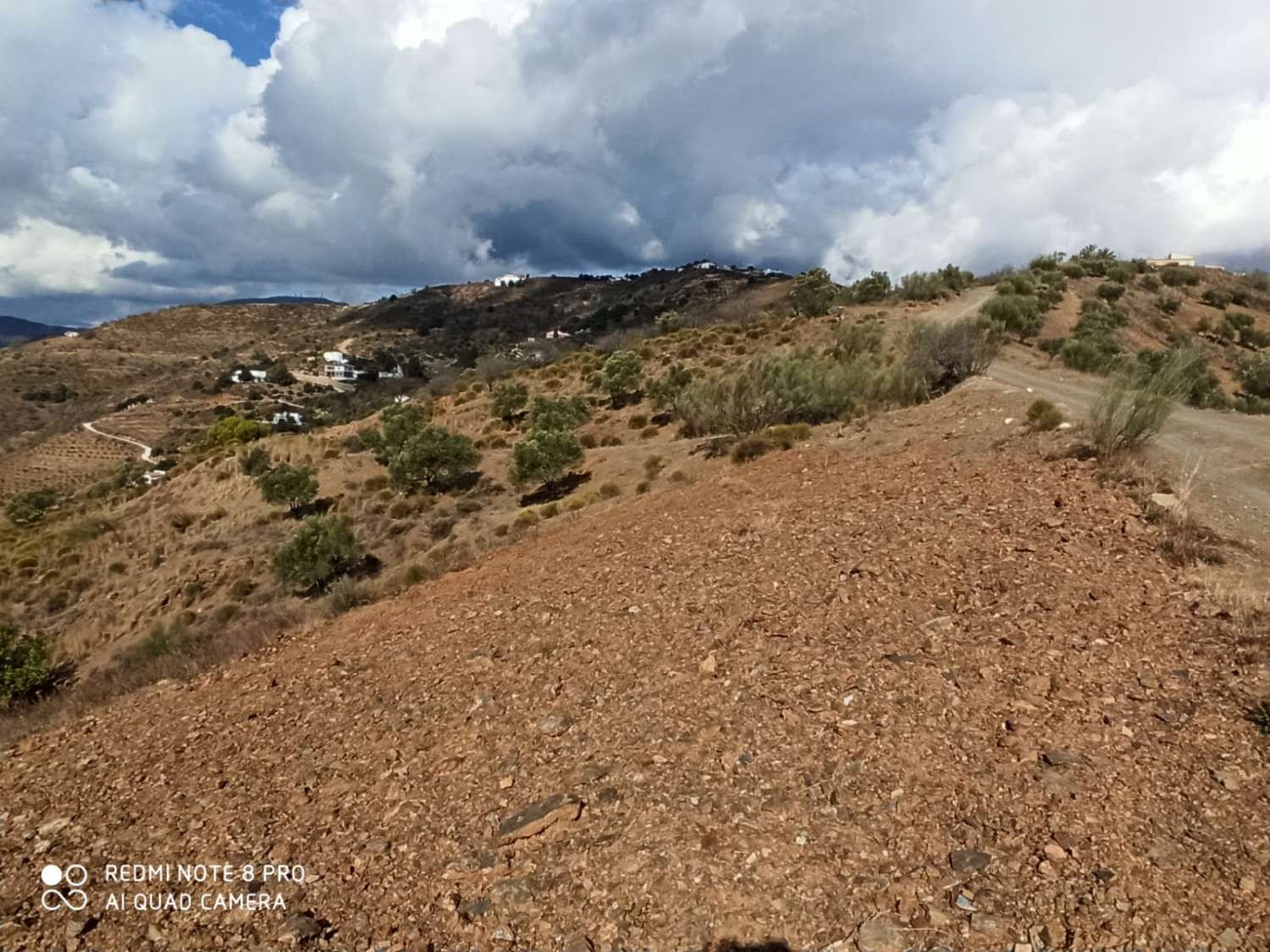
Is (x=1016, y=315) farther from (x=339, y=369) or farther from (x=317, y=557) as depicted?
(x=339, y=369)

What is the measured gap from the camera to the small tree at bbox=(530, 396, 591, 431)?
28.7 metres

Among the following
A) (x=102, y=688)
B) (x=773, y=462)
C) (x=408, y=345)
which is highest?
(x=408, y=345)

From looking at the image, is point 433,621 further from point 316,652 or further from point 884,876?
point 884,876

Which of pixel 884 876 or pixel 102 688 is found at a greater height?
pixel 884 876

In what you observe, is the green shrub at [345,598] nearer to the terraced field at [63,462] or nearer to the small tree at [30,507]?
the small tree at [30,507]

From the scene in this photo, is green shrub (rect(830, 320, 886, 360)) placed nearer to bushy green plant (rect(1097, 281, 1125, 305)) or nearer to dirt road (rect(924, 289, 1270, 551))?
dirt road (rect(924, 289, 1270, 551))

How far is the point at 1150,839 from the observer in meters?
4.12

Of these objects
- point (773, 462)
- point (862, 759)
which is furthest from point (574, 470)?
point (862, 759)

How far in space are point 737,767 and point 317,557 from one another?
54.8ft

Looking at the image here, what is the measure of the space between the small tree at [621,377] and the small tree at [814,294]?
1115cm

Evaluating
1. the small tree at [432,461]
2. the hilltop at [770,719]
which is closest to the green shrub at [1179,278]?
the hilltop at [770,719]

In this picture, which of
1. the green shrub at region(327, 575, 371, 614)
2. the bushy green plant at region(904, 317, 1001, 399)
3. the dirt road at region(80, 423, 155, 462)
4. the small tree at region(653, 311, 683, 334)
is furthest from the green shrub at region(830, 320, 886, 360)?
the dirt road at region(80, 423, 155, 462)

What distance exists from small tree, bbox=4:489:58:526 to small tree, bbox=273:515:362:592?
99.7 feet

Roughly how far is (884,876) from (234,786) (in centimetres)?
517
